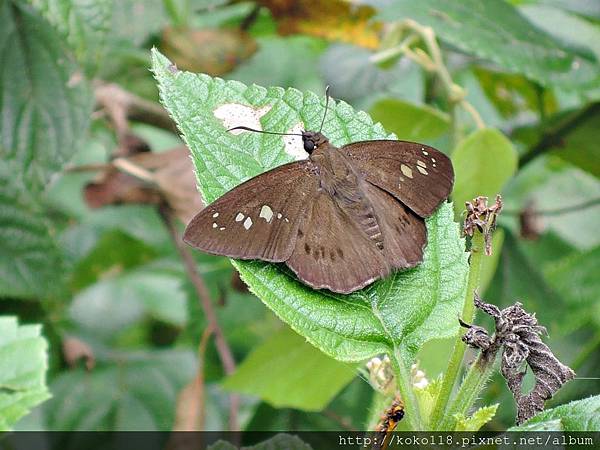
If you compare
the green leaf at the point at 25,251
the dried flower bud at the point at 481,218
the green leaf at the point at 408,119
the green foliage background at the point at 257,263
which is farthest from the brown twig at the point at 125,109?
the dried flower bud at the point at 481,218

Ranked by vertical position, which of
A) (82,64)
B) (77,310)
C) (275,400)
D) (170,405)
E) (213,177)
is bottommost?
(77,310)

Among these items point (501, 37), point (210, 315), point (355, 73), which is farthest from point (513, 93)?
point (210, 315)

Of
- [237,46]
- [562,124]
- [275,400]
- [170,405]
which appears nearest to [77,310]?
[170,405]

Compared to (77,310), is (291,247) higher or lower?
higher

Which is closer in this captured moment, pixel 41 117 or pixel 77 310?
pixel 41 117

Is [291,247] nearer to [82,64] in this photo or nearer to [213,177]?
[213,177]

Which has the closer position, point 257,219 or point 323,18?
point 257,219

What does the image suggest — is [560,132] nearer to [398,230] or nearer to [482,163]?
[482,163]
